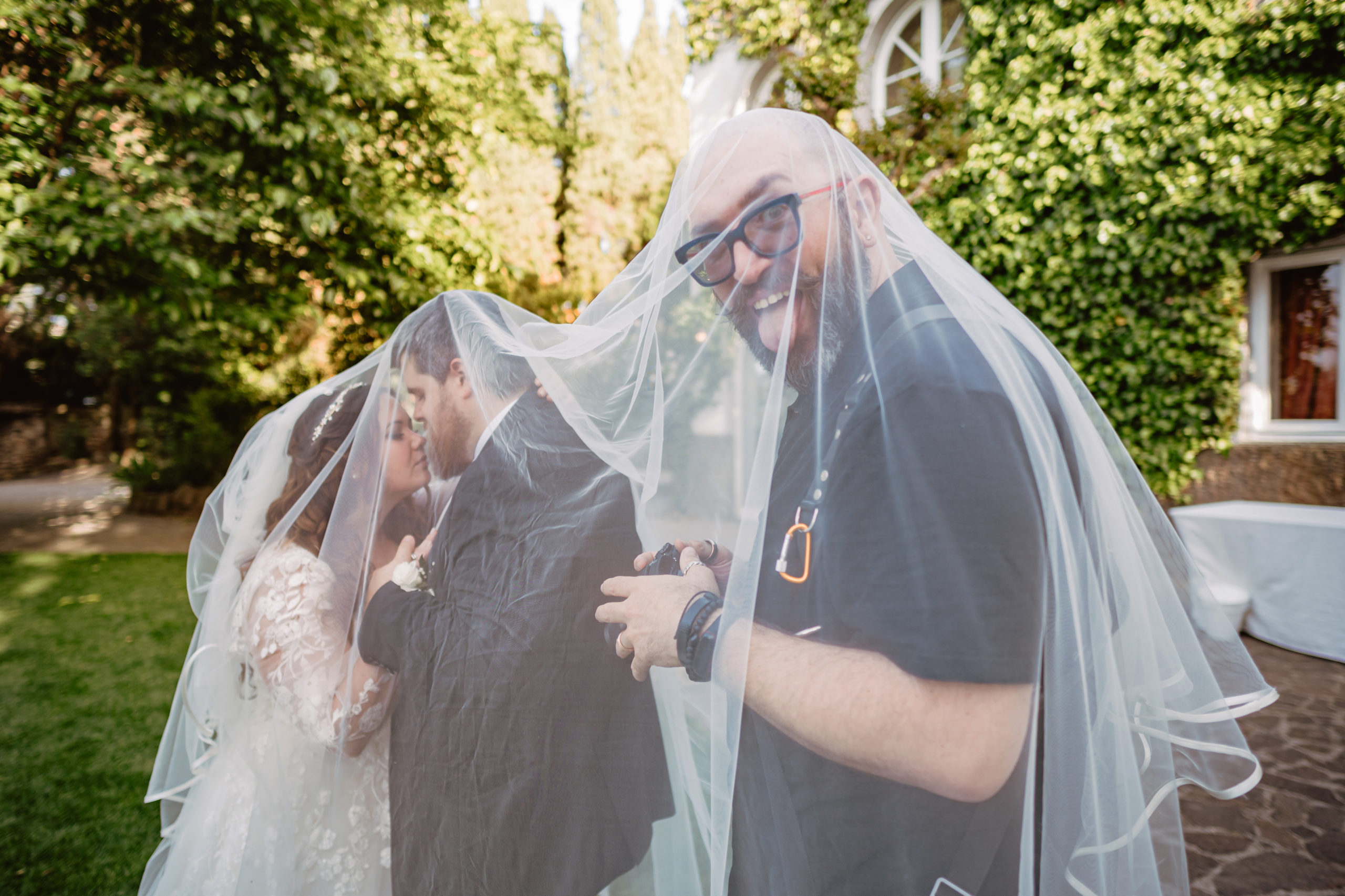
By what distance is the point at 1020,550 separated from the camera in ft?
2.67

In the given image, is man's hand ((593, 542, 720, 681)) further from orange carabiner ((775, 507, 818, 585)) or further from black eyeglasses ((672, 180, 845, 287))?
black eyeglasses ((672, 180, 845, 287))

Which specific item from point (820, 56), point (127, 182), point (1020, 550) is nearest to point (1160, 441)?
point (820, 56)

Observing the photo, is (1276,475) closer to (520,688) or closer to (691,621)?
(691,621)

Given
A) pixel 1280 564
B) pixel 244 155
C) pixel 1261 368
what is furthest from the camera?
pixel 1261 368

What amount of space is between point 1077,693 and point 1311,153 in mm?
5690

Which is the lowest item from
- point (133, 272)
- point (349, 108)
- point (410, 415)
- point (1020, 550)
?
point (1020, 550)

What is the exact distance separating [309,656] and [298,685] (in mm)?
72

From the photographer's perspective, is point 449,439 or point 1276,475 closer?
point 449,439

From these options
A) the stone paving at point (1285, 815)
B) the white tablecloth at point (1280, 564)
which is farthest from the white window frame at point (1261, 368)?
the stone paving at point (1285, 815)

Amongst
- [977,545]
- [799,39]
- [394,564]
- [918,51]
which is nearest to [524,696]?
[394,564]

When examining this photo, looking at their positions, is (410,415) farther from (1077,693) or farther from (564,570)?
(1077,693)

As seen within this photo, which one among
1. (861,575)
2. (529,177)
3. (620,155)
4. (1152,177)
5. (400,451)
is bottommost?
(861,575)

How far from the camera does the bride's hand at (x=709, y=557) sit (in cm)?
122

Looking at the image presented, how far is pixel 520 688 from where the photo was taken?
1271 mm
